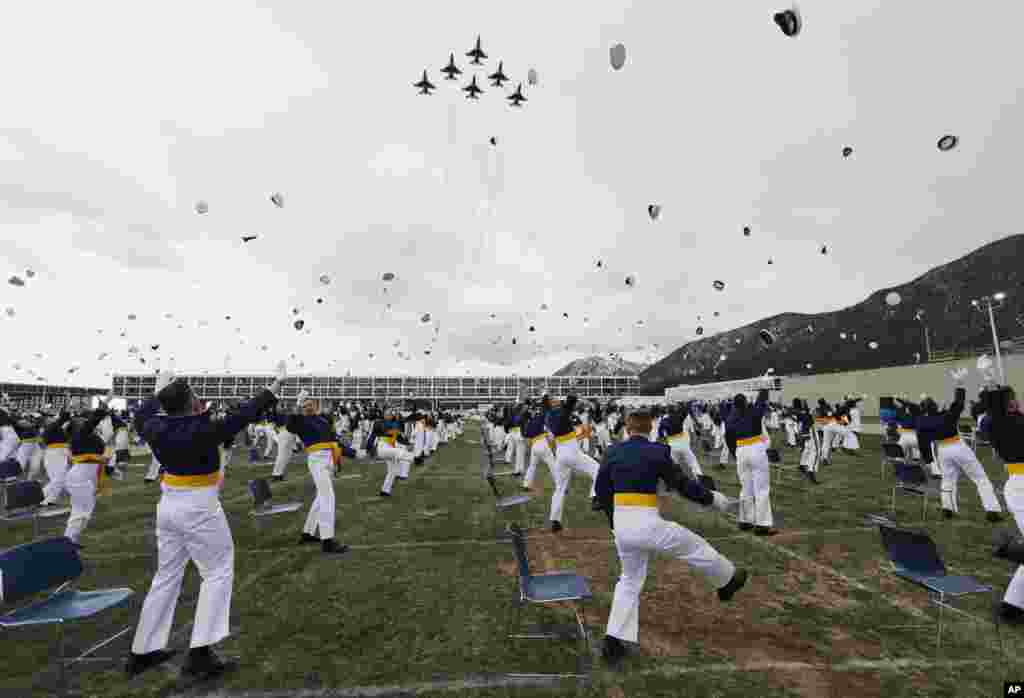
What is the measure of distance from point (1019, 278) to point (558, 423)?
18045cm

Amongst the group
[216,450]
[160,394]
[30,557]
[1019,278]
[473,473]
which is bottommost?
[473,473]

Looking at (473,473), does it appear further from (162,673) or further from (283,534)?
(162,673)

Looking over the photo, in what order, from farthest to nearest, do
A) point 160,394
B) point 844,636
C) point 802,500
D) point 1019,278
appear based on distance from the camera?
point 1019,278 < point 802,500 < point 844,636 < point 160,394

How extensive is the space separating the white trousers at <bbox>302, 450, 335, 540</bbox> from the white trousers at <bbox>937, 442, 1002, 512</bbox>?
11.9 metres

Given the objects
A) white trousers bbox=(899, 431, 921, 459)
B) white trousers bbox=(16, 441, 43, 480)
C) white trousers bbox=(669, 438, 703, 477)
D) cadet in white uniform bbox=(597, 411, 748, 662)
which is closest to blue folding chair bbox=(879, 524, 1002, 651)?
cadet in white uniform bbox=(597, 411, 748, 662)

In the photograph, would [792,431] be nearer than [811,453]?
No

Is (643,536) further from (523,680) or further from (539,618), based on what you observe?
(539,618)

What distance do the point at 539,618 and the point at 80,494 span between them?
7935 mm

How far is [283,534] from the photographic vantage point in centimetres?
935

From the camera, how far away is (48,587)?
4.20m

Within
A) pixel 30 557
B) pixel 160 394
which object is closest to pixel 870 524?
pixel 160 394

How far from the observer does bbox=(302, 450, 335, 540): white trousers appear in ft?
26.3

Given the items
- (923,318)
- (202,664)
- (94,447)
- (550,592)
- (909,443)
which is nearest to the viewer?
(202,664)

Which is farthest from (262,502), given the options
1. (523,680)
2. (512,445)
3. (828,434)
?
(828,434)
